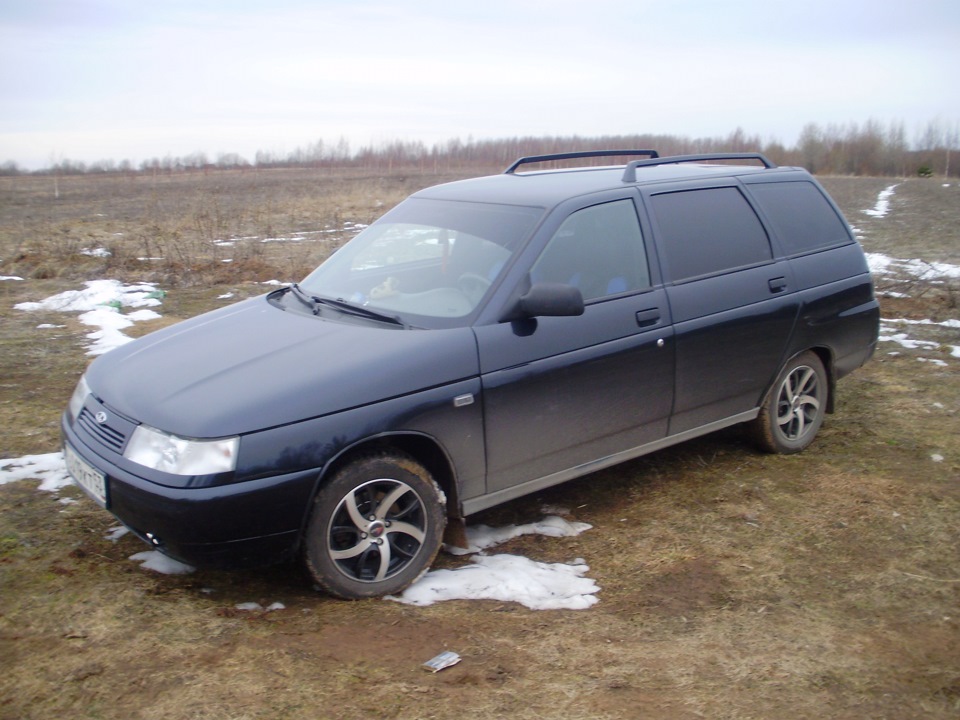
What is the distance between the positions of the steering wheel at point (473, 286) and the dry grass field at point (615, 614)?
131 cm

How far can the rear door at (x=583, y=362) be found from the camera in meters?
3.95

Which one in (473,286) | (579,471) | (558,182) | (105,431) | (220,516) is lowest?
(579,471)

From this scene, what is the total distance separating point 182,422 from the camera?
336 cm

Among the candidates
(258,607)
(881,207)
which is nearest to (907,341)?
(258,607)

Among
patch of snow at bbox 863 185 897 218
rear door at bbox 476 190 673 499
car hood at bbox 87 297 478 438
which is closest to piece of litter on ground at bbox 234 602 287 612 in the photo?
car hood at bbox 87 297 478 438

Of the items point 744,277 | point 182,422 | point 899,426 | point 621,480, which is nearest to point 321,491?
point 182,422

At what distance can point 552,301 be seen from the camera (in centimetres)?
384

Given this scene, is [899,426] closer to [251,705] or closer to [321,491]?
[321,491]

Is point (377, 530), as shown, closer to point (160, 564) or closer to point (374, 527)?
point (374, 527)

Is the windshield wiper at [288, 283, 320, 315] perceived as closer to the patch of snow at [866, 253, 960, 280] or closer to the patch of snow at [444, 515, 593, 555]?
the patch of snow at [444, 515, 593, 555]

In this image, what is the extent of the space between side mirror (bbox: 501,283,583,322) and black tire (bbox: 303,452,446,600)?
0.90 m

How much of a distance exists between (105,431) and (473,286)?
183 cm

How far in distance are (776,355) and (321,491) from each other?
3081mm

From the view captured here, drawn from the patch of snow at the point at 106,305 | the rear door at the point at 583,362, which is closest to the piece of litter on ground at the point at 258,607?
the rear door at the point at 583,362
